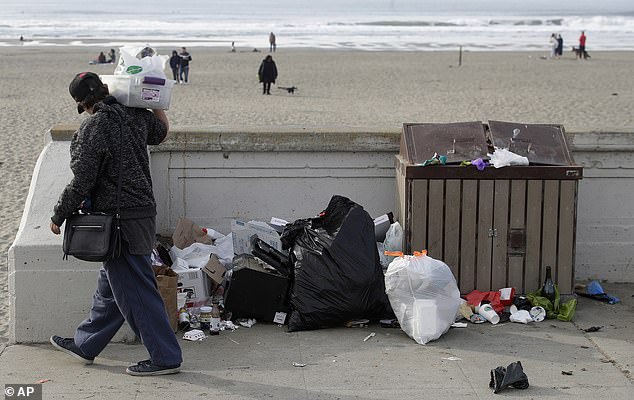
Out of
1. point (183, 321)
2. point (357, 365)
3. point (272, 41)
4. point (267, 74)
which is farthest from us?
point (272, 41)

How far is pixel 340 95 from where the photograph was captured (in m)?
25.2

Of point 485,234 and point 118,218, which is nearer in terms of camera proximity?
point 118,218

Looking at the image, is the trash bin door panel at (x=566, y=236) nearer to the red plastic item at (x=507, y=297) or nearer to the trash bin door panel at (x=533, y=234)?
the trash bin door panel at (x=533, y=234)

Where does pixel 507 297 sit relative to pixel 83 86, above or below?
below

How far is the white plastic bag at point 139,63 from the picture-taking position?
15.1 ft

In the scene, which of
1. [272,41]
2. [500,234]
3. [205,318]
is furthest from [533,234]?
[272,41]

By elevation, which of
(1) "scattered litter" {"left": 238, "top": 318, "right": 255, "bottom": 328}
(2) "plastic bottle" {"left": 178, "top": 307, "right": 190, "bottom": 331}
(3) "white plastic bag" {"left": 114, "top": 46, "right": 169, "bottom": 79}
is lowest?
(1) "scattered litter" {"left": 238, "top": 318, "right": 255, "bottom": 328}

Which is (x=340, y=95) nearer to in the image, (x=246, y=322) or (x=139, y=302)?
(x=246, y=322)

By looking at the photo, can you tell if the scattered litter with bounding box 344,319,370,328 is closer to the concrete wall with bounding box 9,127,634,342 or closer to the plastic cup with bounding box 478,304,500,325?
the plastic cup with bounding box 478,304,500,325

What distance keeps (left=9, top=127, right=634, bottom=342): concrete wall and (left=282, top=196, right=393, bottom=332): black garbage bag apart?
2.70ft

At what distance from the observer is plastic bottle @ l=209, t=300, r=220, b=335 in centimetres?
535

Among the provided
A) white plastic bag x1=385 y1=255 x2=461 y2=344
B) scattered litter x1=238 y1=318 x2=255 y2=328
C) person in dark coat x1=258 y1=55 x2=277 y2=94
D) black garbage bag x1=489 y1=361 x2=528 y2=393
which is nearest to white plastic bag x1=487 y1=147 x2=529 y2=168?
white plastic bag x1=385 y1=255 x2=461 y2=344

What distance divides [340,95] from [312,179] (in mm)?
19112

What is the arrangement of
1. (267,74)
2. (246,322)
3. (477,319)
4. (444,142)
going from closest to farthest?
(246,322) → (477,319) → (444,142) → (267,74)
